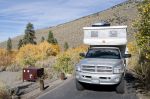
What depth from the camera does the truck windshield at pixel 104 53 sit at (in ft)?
53.8

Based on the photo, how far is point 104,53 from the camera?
1672 centimetres

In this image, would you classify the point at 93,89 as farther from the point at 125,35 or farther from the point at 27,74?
the point at 27,74

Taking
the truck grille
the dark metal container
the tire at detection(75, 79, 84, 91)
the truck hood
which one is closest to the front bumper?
the truck grille

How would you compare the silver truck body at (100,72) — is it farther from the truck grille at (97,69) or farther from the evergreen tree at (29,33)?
the evergreen tree at (29,33)

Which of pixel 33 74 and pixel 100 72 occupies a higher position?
pixel 100 72

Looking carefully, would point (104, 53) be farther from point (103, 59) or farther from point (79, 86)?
point (79, 86)

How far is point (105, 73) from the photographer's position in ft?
48.8

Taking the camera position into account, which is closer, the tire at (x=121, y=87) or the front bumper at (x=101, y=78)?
the front bumper at (x=101, y=78)

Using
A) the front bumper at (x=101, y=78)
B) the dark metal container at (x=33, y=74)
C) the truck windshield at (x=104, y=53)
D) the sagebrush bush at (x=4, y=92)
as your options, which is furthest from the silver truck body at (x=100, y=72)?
the dark metal container at (x=33, y=74)

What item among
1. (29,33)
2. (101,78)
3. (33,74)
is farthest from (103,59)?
(29,33)

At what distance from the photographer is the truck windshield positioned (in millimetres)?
16398

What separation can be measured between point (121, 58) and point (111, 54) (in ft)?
1.94

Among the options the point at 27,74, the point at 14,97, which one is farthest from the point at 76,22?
the point at 14,97

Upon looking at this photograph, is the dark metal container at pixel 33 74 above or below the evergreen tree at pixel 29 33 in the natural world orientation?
below
